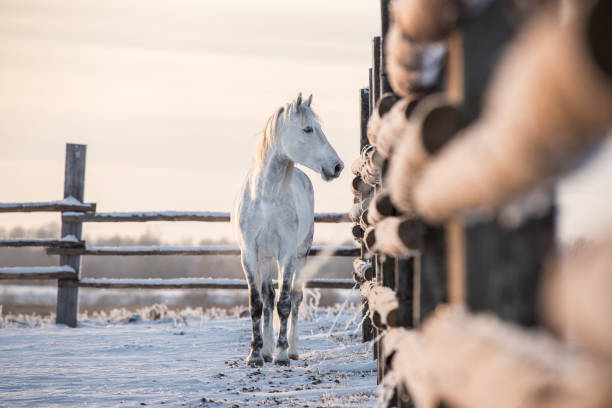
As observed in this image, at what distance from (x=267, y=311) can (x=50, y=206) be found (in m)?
4.48

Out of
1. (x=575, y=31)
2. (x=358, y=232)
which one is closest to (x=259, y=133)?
(x=358, y=232)

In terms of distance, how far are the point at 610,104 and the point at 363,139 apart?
5529mm

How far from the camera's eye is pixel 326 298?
64.8ft

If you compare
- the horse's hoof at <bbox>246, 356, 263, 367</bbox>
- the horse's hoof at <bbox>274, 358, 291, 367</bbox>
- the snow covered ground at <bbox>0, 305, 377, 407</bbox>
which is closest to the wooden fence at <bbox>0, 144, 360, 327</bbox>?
the snow covered ground at <bbox>0, 305, 377, 407</bbox>

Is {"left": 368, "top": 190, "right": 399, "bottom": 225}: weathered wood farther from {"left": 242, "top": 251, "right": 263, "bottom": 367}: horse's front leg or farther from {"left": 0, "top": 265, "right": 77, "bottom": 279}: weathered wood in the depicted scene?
{"left": 0, "top": 265, "right": 77, "bottom": 279}: weathered wood

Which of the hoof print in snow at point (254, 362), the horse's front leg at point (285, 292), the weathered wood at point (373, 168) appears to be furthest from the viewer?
the horse's front leg at point (285, 292)

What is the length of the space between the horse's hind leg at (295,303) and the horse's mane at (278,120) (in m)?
1.46

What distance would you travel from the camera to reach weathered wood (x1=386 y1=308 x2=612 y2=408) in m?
0.64

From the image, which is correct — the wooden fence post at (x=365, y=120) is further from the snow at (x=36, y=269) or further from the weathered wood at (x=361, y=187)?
the snow at (x=36, y=269)

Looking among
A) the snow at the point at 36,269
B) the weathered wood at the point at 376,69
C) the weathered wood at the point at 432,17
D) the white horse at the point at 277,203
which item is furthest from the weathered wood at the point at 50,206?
the weathered wood at the point at 432,17

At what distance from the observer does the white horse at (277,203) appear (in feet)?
18.3

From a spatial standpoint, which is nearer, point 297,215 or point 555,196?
point 555,196

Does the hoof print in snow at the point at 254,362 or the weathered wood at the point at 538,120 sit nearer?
the weathered wood at the point at 538,120

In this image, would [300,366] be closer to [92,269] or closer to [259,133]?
[259,133]
